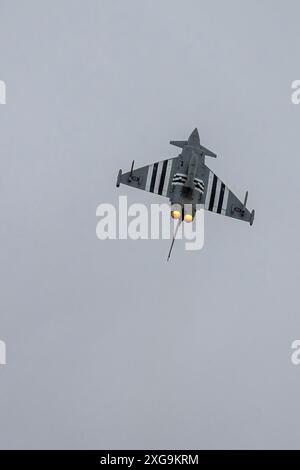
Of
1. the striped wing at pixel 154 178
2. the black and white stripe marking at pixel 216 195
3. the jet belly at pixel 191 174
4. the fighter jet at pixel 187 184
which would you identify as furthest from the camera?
the black and white stripe marking at pixel 216 195

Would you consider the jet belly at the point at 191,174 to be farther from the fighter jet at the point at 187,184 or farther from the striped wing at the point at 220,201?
the striped wing at the point at 220,201

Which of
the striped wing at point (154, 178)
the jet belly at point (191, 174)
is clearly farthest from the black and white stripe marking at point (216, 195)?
the striped wing at point (154, 178)

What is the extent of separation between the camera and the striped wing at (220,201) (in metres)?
79.7

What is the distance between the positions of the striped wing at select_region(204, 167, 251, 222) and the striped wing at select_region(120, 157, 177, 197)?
4.11 meters

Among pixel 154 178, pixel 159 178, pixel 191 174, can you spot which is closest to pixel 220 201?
pixel 191 174

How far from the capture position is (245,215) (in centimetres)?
8106

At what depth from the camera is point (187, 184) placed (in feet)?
246

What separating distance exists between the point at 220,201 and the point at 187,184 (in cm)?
675

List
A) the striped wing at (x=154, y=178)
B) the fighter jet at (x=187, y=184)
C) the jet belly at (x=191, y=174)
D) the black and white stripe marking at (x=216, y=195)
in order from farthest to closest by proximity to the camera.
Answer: the black and white stripe marking at (x=216, y=195), the striped wing at (x=154, y=178), the fighter jet at (x=187, y=184), the jet belly at (x=191, y=174)

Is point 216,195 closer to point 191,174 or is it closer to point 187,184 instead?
point 191,174

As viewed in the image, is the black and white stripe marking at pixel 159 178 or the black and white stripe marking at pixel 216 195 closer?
the black and white stripe marking at pixel 159 178
